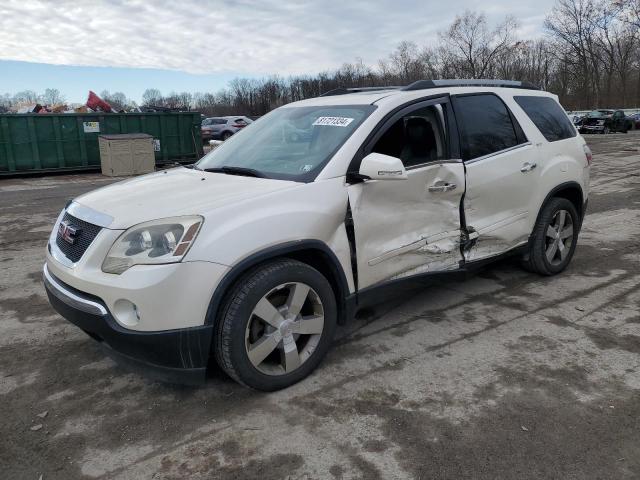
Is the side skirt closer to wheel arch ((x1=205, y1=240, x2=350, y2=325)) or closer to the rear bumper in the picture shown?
wheel arch ((x1=205, y1=240, x2=350, y2=325))

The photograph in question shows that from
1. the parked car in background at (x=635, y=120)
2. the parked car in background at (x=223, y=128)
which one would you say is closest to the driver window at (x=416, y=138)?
the parked car in background at (x=223, y=128)

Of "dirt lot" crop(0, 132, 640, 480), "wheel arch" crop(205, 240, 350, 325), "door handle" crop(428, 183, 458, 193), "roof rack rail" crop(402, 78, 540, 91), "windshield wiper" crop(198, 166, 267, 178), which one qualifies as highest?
"roof rack rail" crop(402, 78, 540, 91)

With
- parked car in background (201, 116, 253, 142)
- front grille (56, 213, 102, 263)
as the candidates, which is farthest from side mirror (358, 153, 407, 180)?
parked car in background (201, 116, 253, 142)

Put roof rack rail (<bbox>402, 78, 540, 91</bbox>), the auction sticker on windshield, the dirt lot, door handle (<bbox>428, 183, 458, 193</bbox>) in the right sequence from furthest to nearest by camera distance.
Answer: roof rack rail (<bbox>402, 78, 540, 91</bbox>) < door handle (<bbox>428, 183, 458, 193</bbox>) < the auction sticker on windshield < the dirt lot

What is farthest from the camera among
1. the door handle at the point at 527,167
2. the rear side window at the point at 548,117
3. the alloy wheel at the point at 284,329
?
Answer: the rear side window at the point at 548,117

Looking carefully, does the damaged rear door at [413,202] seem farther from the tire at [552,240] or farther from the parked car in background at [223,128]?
the parked car in background at [223,128]

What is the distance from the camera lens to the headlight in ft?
8.93

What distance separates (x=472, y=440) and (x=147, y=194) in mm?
2335

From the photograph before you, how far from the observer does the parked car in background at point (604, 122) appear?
32719mm

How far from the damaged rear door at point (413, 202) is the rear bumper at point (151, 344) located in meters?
1.18

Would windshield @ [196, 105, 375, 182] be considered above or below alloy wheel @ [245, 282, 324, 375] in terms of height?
above

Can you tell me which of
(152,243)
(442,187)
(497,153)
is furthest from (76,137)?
(152,243)

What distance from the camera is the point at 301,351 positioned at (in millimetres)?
3268

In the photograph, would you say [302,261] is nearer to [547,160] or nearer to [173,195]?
[173,195]
